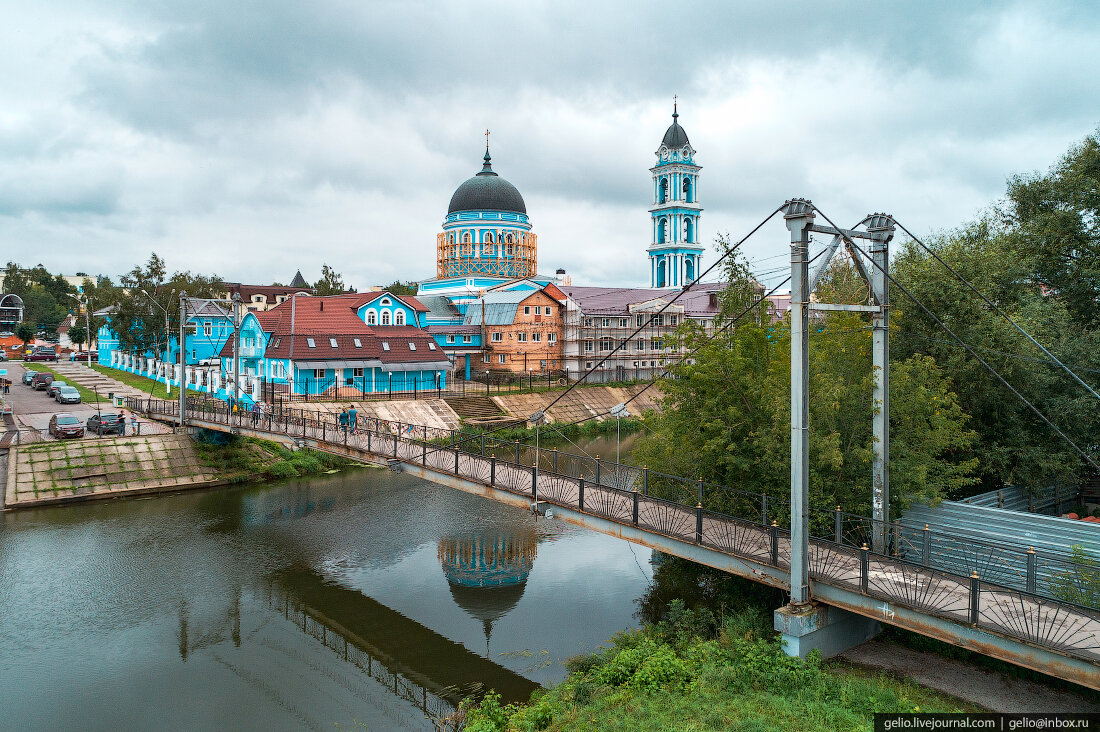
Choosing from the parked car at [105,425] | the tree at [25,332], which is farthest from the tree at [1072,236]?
the tree at [25,332]

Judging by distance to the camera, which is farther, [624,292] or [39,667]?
[624,292]

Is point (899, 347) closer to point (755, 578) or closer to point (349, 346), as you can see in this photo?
point (755, 578)

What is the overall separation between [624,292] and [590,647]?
57.5 meters

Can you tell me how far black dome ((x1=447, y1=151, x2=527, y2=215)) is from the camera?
70.9 meters

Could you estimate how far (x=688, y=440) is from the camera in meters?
17.0

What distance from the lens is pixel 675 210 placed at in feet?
263

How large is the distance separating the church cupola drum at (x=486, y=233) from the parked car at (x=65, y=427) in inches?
1656

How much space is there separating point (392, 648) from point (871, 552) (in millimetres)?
10684

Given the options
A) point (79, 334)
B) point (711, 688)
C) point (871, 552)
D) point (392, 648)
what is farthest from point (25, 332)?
point (871, 552)

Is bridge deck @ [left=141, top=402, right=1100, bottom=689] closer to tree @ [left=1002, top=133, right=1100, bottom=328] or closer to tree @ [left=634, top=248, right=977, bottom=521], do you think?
tree @ [left=634, top=248, right=977, bottom=521]

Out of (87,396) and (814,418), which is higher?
(814,418)

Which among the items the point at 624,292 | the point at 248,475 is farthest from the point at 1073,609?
the point at 624,292

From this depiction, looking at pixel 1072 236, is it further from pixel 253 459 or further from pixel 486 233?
pixel 486 233

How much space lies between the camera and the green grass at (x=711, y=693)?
10359 millimetres
